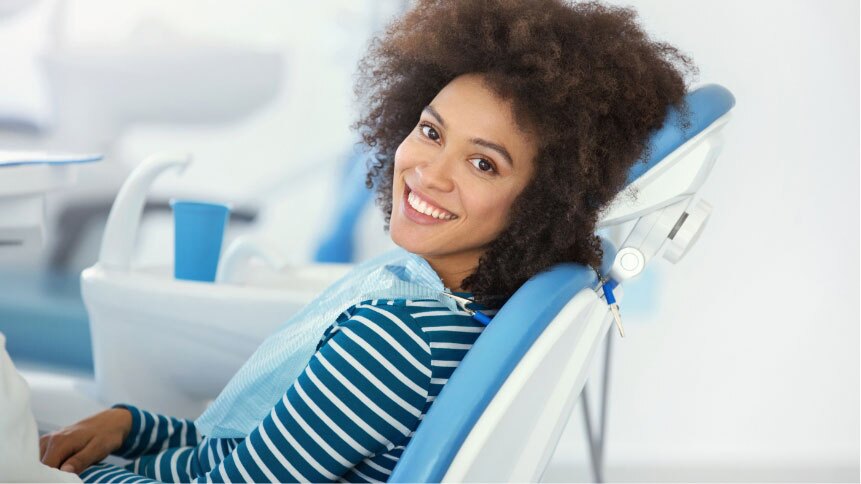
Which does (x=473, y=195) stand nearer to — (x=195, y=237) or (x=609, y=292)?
(x=609, y=292)

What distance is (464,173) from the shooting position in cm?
90

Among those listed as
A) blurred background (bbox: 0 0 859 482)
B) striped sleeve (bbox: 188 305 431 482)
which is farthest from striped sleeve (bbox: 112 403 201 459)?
blurred background (bbox: 0 0 859 482)

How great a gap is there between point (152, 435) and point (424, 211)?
1.69 ft

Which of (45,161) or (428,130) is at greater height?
(428,130)

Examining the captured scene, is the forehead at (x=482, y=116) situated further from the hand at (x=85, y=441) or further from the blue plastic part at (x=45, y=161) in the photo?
the blue plastic part at (x=45, y=161)

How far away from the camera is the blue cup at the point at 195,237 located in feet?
4.94

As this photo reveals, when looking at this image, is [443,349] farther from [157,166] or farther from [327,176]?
[327,176]

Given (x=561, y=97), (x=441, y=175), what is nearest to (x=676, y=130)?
(x=561, y=97)

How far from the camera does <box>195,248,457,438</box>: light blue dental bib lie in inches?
34.8

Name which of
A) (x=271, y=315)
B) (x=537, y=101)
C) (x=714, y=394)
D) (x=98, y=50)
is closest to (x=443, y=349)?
(x=537, y=101)

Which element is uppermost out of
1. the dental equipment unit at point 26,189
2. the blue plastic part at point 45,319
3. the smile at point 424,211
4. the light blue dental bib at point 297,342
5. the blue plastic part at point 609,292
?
the blue plastic part at point 609,292

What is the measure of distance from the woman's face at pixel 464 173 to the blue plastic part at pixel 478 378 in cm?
13

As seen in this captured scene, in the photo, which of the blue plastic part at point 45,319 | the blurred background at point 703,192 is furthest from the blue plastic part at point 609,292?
the blue plastic part at point 45,319

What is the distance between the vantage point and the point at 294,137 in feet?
7.79
